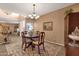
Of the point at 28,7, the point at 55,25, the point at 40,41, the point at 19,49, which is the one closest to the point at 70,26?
the point at 55,25

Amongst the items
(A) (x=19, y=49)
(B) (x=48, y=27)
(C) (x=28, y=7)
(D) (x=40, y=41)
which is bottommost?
(A) (x=19, y=49)

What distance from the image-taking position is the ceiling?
2400 mm

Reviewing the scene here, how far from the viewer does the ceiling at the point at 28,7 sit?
2.40 m

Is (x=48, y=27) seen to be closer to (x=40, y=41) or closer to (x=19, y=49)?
(x=40, y=41)

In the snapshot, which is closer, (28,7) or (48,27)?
(28,7)

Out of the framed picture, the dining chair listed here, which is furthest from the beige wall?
the dining chair

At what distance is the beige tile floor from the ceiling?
0.66 m

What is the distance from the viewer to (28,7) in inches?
96.8

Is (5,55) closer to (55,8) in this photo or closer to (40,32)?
Result: (40,32)

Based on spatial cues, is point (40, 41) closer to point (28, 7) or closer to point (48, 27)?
point (48, 27)

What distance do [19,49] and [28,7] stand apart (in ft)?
3.32

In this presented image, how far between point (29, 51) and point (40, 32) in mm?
531

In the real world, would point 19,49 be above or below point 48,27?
below

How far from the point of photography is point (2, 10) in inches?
97.5
